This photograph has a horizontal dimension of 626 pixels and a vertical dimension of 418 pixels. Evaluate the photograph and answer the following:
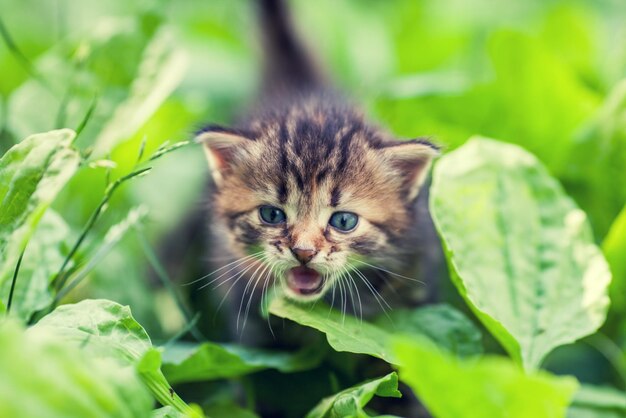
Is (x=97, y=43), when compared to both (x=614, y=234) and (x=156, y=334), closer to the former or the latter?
(x=156, y=334)

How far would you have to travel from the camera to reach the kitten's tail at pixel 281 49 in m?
2.27

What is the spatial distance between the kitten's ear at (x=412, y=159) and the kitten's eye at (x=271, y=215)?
0.25 meters

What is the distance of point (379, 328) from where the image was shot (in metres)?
1.25

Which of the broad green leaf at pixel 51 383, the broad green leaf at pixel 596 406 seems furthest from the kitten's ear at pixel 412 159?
the broad green leaf at pixel 51 383

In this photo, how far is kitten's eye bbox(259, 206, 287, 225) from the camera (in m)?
1.38

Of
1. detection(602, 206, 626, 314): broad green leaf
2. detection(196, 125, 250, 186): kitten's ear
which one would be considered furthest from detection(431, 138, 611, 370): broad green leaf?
detection(196, 125, 250, 186): kitten's ear

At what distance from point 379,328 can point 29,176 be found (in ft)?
2.14

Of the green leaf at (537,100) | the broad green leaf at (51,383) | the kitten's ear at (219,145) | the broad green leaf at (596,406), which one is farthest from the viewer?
the green leaf at (537,100)

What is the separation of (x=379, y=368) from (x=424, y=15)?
4.74 ft

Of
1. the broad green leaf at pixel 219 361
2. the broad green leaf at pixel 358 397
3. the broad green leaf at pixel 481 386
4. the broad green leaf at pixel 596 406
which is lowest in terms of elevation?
the broad green leaf at pixel 596 406

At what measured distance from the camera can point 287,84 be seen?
2.13 meters

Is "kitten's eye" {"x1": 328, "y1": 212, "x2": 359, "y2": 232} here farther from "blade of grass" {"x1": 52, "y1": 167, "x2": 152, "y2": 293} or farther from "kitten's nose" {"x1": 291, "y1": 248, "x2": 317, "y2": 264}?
"blade of grass" {"x1": 52, "y1": 167, "x2": 152, "y2": 293}

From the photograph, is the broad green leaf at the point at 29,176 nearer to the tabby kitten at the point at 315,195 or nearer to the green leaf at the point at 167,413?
the green leaf at the point at 167,413

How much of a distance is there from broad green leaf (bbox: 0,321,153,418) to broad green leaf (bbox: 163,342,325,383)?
1.22 ft
